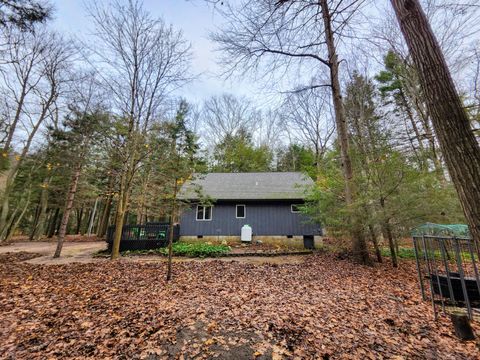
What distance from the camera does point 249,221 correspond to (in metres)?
14.3

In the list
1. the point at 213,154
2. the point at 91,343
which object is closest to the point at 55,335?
the point at 91,343

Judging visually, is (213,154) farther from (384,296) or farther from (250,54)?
(384,296)

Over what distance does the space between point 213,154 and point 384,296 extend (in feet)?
71.1

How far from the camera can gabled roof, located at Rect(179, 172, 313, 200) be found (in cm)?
1420

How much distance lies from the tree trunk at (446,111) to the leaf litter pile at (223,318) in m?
2.24

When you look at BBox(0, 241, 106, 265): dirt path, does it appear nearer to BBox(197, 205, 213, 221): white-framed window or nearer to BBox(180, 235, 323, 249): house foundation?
BBox(180, 235, 323, 249): house foundation

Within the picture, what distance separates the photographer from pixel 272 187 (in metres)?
15.3

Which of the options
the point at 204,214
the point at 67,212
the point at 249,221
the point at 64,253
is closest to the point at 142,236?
the point at 67,212

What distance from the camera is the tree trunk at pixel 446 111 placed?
7.20 feet

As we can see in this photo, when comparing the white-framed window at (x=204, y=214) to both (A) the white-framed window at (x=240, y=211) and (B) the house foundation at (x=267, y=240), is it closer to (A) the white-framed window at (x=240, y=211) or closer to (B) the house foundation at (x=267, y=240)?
(B) the house foundation at (x=267, y=240)

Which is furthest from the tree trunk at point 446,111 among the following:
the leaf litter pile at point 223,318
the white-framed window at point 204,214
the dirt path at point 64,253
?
the white-framed window at point 204,214

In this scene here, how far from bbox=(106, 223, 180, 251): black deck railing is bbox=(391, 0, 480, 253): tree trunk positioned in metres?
12.1

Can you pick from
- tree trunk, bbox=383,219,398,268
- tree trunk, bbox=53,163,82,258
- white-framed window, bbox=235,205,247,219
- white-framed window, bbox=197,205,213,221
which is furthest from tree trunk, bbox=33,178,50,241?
tree trunk, bbox=383,219,398,268

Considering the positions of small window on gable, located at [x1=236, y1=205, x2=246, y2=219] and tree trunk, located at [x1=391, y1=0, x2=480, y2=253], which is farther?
small window on gable, located at [x1=236, y1=205, x2=246, y2=219]
